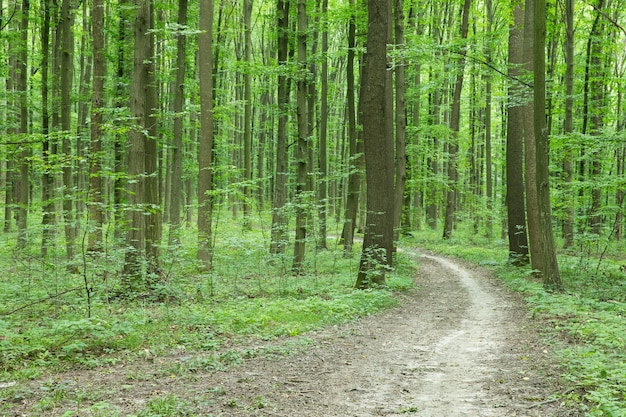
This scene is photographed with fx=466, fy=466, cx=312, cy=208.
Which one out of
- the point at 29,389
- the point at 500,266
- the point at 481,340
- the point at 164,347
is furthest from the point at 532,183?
the point at 29,389

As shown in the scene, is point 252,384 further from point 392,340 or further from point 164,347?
point 392,340

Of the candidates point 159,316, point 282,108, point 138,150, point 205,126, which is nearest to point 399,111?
point 282,108

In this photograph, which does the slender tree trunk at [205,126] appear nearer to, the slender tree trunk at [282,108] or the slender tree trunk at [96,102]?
the slender tree trunk at [96,102]

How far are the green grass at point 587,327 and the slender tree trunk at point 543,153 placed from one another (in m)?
0.56

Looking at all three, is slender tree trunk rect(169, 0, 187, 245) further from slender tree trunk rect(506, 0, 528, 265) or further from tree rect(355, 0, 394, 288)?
slender tree trunk rect(506, 0, 528, 265)

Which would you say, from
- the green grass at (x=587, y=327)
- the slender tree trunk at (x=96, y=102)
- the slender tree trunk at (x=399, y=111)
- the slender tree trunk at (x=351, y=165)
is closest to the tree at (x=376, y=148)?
the green grass at (x=587, y=327)

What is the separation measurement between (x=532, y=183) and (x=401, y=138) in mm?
6079

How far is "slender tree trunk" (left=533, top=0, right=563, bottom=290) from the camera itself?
1109cm

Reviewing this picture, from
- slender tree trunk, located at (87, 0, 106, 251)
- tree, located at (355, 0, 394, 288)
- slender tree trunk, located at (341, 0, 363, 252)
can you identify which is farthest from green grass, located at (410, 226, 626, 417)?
slender tree trunk, located at (87, 0, 106, 251)

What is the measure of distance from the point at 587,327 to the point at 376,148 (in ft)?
19.6

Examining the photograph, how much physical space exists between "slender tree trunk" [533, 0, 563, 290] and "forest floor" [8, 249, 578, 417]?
3.17 metres

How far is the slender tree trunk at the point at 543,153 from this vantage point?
11.1 m

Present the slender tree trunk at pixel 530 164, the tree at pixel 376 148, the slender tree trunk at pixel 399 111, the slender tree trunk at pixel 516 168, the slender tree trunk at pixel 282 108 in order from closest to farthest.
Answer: the tree at pixel 376 148 → the slender tree trunk at pixel 530 164 → the slender tree trunk at pixel 516 168 → the slender tree trunk at pixel 282 108 → the slender tree trunk at pixel 399 111

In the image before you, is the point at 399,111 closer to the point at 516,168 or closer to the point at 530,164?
the point at 516,168
